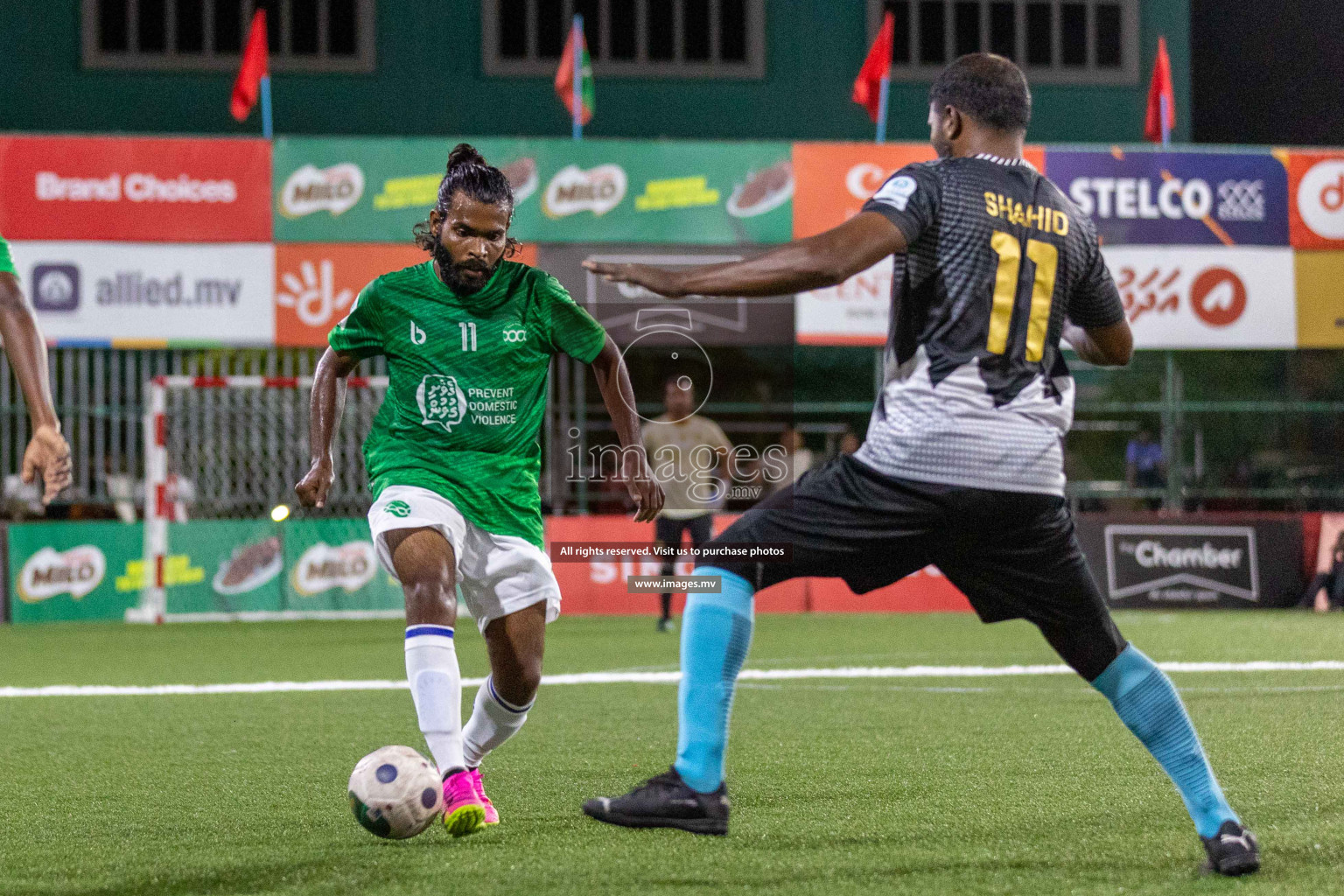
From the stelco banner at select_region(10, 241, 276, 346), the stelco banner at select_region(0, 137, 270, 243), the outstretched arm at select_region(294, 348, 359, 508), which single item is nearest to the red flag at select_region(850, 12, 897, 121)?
the stelco banner at select_region(0, 137, 270, 243)

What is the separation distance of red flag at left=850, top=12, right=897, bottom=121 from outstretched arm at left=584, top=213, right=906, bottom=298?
54.7 ft

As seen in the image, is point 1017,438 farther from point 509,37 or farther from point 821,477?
point 509,37

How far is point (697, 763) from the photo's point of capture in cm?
413

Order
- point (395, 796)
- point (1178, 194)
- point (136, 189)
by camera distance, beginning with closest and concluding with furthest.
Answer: point (395, 796)
point (136, 189)
point (1178, 194)

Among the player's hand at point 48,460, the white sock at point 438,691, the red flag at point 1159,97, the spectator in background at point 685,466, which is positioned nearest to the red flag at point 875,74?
the red flag at point 1159,97

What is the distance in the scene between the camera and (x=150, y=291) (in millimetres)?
17344

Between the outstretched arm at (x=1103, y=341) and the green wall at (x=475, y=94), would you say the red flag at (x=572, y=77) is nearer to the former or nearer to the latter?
the green wall at (x=475, y=94)

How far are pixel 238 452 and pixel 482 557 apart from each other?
13001mm

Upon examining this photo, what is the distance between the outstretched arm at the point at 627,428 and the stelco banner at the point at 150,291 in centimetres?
1281

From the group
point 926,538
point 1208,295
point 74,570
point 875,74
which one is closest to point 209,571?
point 74,570

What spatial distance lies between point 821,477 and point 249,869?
1916mm

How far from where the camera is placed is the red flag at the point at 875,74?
2009 cm

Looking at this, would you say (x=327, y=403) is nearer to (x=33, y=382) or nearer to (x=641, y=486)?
(x=641, y=486)

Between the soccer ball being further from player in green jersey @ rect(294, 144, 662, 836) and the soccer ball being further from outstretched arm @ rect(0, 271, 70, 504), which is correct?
outstretched arm @ rect(0, 271, 70, 504)
